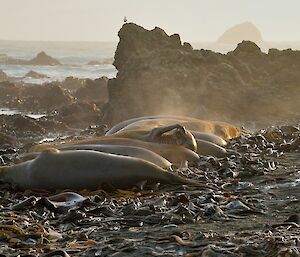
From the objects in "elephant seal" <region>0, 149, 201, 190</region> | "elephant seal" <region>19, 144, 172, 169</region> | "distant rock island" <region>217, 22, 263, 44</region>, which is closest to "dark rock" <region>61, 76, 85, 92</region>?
"elephant seal" <region>19, 144, 172, 169</region>

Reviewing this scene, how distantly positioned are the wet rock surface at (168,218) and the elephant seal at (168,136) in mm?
753

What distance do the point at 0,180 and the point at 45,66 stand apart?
4450cm

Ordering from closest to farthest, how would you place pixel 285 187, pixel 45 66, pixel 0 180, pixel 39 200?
pixel 39 200, pixel 285 187, pixel 0 180, pixel 45 66

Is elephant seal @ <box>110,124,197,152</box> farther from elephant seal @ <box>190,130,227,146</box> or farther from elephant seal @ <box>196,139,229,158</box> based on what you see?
elephant seal @ <box>190,130,227,146</box>

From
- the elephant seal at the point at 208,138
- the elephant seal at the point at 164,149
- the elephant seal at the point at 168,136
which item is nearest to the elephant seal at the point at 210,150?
the elephant seal at the point at 208,138

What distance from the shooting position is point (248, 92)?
1698cm

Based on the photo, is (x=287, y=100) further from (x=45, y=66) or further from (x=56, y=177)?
(x=45, y=66)

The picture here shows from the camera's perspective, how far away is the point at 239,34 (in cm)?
19588

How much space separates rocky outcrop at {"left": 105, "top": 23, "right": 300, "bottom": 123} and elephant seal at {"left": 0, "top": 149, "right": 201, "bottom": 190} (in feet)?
31.6

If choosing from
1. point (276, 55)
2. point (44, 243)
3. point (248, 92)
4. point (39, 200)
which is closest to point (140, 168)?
point (39, 200)

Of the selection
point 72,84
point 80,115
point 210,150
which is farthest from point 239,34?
point 210,150

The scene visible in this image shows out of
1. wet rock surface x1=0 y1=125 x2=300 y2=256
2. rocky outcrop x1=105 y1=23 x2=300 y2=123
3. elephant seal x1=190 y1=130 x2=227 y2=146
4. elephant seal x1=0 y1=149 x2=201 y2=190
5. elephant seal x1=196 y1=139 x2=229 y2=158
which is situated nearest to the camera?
wet rock surface x1=0 y1=125 x2=300 y2=256

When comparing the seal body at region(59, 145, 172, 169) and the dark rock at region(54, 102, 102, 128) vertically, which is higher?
the seal body at region(59, 145, 172, 169)

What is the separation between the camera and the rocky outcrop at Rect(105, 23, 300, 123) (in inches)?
638
